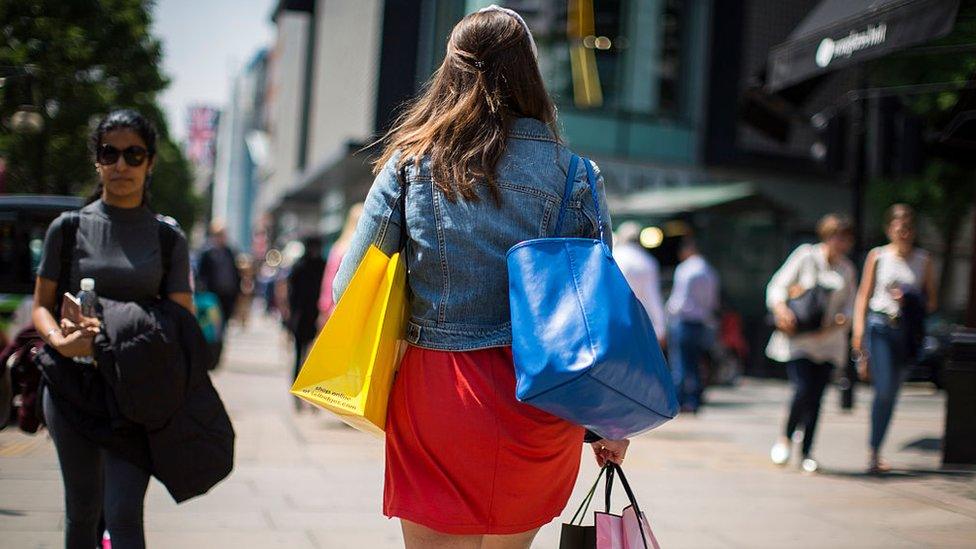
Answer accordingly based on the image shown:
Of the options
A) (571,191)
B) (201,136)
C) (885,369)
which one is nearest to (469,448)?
(571,191)

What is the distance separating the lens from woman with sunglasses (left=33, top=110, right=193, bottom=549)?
333 cm

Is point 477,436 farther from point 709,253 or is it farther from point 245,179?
point 245,179

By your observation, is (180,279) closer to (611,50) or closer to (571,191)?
(571,191)

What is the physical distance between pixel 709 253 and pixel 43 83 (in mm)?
14780

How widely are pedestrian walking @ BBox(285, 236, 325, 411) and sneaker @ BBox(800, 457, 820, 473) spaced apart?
4.69 meters

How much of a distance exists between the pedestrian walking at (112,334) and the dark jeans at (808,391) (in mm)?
5062

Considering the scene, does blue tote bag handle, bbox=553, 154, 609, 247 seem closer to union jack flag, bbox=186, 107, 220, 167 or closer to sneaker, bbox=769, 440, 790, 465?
sneaker, bbox=769, 440, 790, 465

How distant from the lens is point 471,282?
2.51 meters

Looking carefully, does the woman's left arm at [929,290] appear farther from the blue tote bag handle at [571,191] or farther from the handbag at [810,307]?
the blue tote bag handle at [571,191]

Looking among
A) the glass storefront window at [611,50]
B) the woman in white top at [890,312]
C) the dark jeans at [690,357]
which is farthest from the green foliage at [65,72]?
the glass storefront window at [611,50]

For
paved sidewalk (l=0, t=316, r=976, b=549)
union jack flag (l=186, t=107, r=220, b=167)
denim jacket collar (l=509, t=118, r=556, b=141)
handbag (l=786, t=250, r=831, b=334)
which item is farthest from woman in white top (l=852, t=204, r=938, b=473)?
union jack flag (l=186, t=107, r=220, b=167)

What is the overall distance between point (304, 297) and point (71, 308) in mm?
7197

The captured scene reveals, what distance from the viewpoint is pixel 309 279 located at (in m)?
10.5

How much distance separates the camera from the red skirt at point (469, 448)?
247 centimetres
